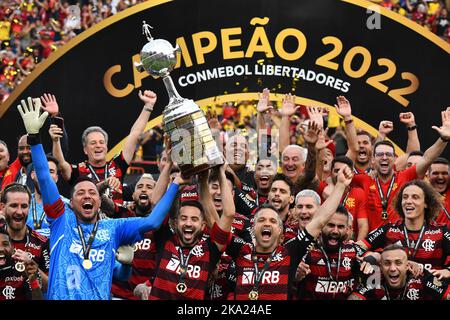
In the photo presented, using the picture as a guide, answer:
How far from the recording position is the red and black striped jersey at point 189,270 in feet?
30.8

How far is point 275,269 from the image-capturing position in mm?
9344

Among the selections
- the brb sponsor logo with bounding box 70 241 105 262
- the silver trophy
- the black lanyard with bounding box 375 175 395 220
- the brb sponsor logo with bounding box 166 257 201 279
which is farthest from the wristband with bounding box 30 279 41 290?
the black lanyard with bounding box 375 175 395 220

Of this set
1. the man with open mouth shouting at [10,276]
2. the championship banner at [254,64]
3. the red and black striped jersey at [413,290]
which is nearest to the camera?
the man with open mouth shouting at [10,276]

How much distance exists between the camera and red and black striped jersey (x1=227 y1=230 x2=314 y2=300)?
9273 millimetres

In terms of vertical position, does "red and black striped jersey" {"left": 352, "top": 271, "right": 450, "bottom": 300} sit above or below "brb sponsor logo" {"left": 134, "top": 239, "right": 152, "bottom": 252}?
below

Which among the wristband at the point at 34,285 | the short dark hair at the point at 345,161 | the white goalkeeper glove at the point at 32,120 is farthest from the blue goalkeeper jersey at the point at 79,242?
the short dark hair at the point at 345,161

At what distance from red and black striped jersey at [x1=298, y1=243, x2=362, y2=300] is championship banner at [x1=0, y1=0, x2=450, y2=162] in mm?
2694

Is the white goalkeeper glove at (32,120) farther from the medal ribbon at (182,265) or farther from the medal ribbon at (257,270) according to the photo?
the medal ribbon at (257,270)

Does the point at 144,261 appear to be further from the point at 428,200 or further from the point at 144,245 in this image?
the point at 428,200

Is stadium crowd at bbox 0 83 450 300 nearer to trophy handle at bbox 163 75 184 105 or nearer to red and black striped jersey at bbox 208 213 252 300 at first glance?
red and black striped jersey at bbox 208 213 252 300

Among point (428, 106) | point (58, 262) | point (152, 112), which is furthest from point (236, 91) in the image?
point (58, 262)

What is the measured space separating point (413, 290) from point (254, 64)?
3.40m

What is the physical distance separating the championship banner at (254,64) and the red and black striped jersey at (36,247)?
2.42m

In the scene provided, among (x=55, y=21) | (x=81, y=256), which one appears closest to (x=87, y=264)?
(x=81, y=256)
